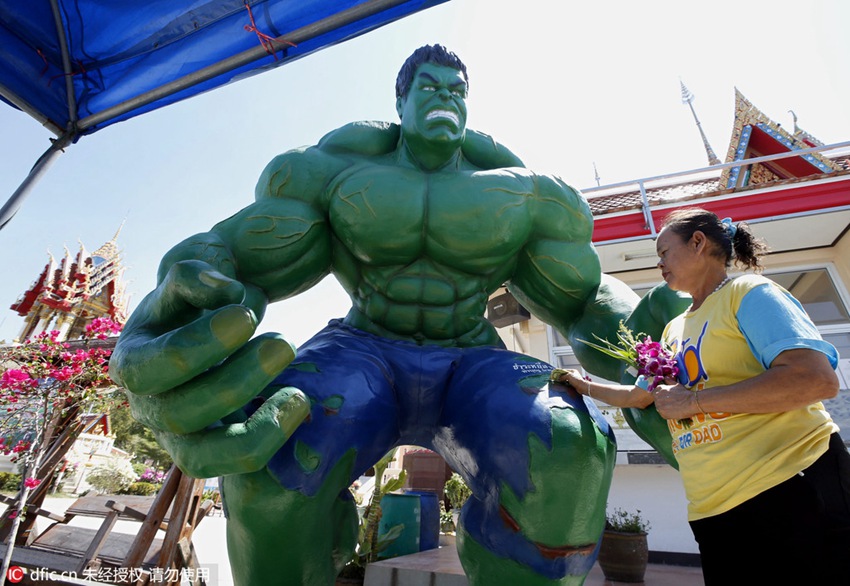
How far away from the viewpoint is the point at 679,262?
1236 mm

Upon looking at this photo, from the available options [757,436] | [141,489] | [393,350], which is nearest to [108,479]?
[141,489]

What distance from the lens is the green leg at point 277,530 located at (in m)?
0.87

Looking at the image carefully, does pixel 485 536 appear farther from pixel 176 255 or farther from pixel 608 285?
pixel 176 255

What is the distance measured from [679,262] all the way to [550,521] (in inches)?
29.5

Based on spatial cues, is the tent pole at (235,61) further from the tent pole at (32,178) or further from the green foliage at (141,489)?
the green foliage at (141,489)

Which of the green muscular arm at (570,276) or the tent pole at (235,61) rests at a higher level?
the tent pole at (235,61)

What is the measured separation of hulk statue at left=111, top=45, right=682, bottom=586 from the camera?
772 mm

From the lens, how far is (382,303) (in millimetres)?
1322

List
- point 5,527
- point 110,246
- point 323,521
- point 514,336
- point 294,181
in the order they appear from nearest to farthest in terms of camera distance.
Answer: point 323,521, point 294,181, point 5,527, point 514,336, point 110,246

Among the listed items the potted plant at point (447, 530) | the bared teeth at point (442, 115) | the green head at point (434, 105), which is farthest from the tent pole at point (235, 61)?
the potted plant at point (447, 530)

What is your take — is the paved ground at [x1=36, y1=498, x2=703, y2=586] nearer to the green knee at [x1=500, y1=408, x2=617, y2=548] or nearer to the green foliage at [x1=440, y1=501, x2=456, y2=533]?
the green foliage at [x1=440, y1=501, x2=456, y2=533]

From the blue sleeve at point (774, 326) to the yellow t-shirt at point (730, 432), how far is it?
3cm

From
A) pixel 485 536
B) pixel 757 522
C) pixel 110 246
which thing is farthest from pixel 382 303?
pixel 110 246

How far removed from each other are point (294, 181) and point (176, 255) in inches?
15.1
